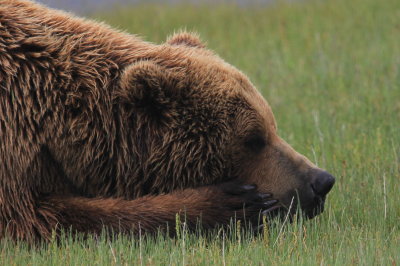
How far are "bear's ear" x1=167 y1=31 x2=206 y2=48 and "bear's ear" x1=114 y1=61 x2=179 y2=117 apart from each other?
84 cm

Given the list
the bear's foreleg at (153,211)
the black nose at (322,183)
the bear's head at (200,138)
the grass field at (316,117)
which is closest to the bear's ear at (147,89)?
the bear's head at (200,138)

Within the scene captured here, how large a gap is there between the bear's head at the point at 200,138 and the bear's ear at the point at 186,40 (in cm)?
66

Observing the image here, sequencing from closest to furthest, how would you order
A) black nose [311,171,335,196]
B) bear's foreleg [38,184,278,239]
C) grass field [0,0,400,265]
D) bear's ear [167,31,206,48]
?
1. grass field [0,0,400,265]
2. bear's foreleg [38,184,278,239]
3. black nose [311,171,335,196]
4. bear's ear [167,31,206,48]

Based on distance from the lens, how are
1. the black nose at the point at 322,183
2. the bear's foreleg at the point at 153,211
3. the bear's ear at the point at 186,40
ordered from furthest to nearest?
the bear's ear at the point at 186,40
the black nose at the point at 322,183
the bear's foreleg at the point at 153,211

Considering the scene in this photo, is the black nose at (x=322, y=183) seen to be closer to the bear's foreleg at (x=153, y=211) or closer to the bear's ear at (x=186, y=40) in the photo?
the bear's foreleg at (x=153, y=211)

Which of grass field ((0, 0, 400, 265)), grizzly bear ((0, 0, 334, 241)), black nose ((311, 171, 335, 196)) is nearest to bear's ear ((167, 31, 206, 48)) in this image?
grizzly bear ((0, 0, 334, 241))

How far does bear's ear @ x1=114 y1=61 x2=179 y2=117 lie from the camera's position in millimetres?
4793

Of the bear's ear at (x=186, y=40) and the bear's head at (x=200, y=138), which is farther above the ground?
the bear's ear at (x=186, y=40)

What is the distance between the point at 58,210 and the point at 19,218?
23 centimetres

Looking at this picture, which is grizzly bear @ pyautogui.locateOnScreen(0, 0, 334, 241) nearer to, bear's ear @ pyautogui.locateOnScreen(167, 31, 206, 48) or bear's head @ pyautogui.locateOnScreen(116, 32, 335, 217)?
bear's head @ pyautogui.locateOnScreen(116, 32, 335, 217)

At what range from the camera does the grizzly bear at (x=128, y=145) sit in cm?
468

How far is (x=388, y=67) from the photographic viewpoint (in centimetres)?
969

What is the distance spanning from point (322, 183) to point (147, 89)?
1189mm

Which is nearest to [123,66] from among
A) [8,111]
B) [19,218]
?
[8,111]
